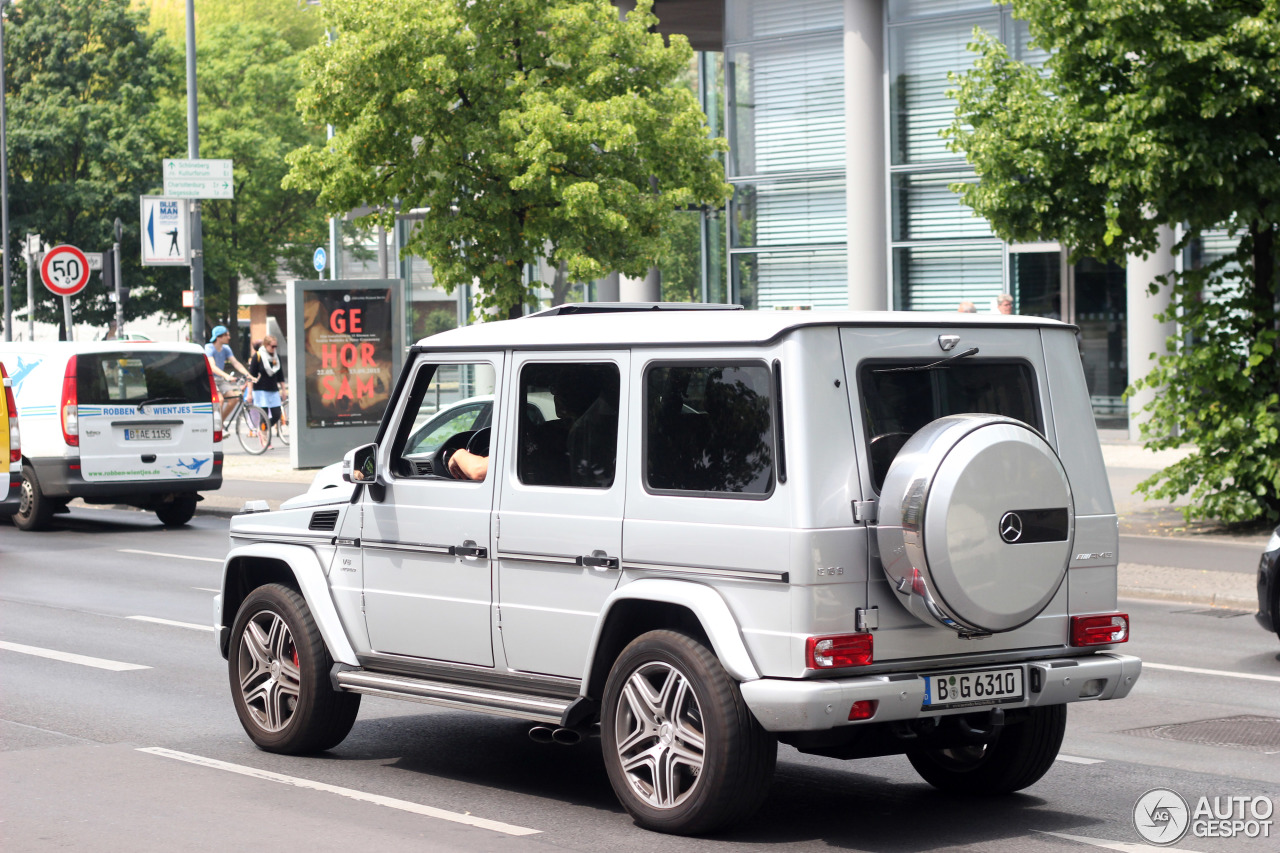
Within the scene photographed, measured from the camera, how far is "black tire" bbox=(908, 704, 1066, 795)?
6.61 meters

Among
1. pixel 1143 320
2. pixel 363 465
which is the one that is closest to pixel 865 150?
pixel 1143 320

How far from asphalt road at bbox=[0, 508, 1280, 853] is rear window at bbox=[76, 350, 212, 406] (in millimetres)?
7573

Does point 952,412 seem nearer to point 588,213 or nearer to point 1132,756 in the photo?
point 1132,756

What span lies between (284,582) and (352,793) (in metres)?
1.27

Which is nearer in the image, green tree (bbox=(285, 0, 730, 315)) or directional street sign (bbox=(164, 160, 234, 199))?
green tree (bbox=(285, 0, 730, 315))

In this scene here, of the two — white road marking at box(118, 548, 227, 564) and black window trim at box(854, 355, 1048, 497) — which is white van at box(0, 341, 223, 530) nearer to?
white road marking at box(118, 548, 227, 564)

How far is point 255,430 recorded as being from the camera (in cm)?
2877

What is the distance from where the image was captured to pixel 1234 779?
23.4 feet

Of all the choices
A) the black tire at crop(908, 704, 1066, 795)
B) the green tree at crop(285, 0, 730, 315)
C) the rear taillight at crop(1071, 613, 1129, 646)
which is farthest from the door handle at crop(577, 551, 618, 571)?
the green tree at crop(285, 0, 730, 315)

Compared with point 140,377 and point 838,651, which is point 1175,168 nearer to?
point 838,651

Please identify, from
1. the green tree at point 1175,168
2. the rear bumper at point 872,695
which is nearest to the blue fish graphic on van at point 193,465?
the green tree at point 1175,168

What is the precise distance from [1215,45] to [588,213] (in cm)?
863

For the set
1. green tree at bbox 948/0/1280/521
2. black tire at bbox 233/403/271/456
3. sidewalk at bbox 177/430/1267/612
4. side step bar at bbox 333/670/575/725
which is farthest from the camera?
black tire at bbox 233/403/271/456

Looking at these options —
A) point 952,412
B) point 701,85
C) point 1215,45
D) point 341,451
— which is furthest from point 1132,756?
point 701,85
